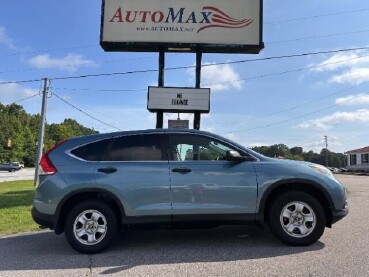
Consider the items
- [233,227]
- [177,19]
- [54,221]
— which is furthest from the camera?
[177,19]

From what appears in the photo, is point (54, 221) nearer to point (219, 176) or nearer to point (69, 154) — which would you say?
point (69, 154)

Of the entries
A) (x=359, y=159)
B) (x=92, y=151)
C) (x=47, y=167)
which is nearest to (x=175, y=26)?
(x=92, y=151)

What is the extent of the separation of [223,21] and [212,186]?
10620 mm

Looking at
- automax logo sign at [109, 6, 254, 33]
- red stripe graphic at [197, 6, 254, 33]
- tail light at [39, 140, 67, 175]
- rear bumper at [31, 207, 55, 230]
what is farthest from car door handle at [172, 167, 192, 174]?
red stripe graphic at [197, 6, 254, 33]

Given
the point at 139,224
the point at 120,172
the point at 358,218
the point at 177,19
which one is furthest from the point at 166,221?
the point at 177,19

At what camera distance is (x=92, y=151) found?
6574 millimetres

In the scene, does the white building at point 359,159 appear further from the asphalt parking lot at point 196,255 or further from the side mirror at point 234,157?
the side mirror at point 234,157

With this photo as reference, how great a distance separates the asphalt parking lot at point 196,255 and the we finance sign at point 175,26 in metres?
9.28

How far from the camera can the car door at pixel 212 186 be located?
6.35 meters

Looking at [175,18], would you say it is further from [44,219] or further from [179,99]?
[44,219]

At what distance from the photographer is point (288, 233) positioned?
643 cm

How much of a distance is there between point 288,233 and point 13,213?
7.11 metres

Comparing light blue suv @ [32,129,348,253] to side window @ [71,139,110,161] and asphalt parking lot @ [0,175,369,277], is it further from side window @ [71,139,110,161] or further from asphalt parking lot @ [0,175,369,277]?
asphalt parking lot @ [0,175,369,277]

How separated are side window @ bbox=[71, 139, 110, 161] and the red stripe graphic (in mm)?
10109
